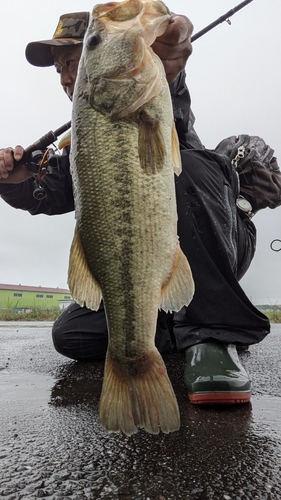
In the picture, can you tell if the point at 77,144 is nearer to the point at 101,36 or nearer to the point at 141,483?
the point at 101,36

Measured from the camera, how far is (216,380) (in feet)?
6.23

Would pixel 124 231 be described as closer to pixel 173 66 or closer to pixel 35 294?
pixel 173 66

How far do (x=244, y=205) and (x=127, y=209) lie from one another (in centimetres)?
198

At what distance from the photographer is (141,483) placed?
112 centimetres

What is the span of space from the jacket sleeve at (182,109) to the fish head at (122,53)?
91cm

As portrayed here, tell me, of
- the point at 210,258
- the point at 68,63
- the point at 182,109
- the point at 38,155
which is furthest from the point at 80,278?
the point at 68,63

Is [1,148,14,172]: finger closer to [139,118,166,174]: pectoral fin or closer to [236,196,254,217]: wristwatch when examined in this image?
[139,118,166,174]: pectoral fin

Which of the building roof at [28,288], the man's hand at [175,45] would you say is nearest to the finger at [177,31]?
the man's hand at [175,45]

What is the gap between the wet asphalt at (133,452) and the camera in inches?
42.8

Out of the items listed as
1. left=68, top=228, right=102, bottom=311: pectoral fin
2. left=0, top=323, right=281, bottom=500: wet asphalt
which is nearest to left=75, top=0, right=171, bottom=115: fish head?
left=68, top=228, right=102, bottom=311: pectoral fin

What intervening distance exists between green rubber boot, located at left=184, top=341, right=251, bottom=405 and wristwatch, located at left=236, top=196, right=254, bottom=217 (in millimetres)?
1675

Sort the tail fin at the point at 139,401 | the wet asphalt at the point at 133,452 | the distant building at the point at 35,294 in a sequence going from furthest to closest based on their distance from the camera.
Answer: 1. the distant building at the point at 35,294
2. the tail fin at the point at 139,401
3. the wet asphalt at the point at 133,452

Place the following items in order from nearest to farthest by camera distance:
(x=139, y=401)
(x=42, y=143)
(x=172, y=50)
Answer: (x=139, y=401), (x=172, y=50), (x=42, y=143)

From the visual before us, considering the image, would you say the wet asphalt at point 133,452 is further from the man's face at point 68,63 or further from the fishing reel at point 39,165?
the man's face at point 68,63
